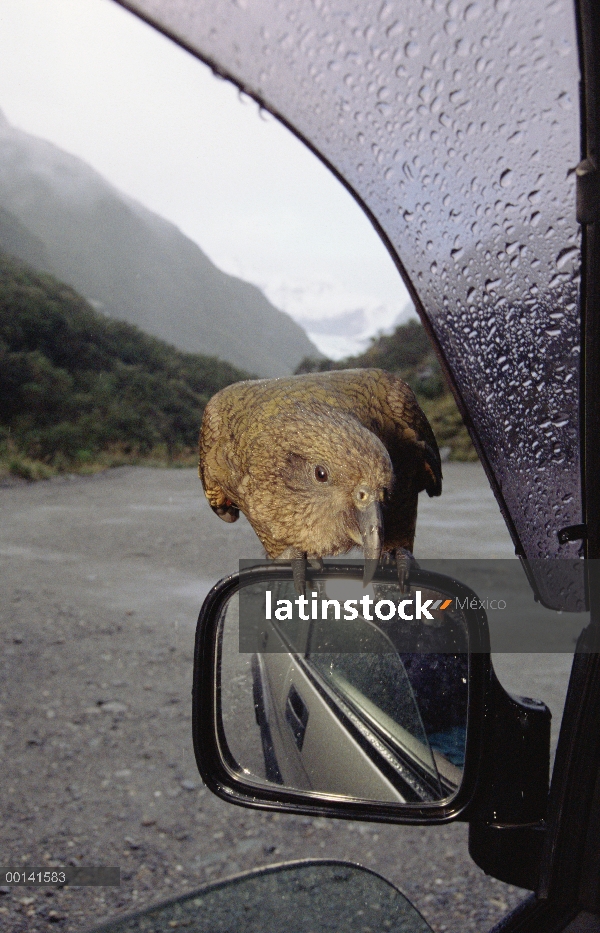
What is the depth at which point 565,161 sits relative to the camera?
1.96 ft

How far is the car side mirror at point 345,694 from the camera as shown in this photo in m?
0.88

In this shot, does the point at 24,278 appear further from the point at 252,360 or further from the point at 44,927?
the point at 44,927

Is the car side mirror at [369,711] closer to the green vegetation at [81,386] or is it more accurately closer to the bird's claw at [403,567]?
the bird's claw at [403,567]

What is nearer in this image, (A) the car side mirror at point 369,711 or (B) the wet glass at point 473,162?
(B) the wet glass at point 473,162

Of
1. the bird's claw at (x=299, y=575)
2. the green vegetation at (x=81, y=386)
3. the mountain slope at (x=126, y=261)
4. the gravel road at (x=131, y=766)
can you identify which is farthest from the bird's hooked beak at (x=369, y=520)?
the mountain slope at (x=126, y=261)

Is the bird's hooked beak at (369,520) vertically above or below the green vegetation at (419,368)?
below

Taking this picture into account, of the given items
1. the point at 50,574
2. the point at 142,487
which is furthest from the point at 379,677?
the point at 142,487

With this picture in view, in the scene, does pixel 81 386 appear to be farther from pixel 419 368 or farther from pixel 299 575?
pixel 299 575

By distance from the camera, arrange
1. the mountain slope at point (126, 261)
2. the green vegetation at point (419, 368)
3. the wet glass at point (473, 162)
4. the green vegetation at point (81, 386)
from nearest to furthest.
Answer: the wet glass at point (473, 162) → the green vegetation at point (419, 368) → the green vegetation at point (81, 386) → the mountain slope at point (126, 261)

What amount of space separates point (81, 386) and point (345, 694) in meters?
13.9

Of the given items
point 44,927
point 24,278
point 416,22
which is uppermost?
point 24,278

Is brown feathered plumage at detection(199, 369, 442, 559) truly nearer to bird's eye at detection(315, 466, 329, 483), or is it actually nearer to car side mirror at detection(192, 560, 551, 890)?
bird's eye at detection(315, 466, 329, 483)

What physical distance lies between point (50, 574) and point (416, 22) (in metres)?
7.17

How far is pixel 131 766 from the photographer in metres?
3.24
